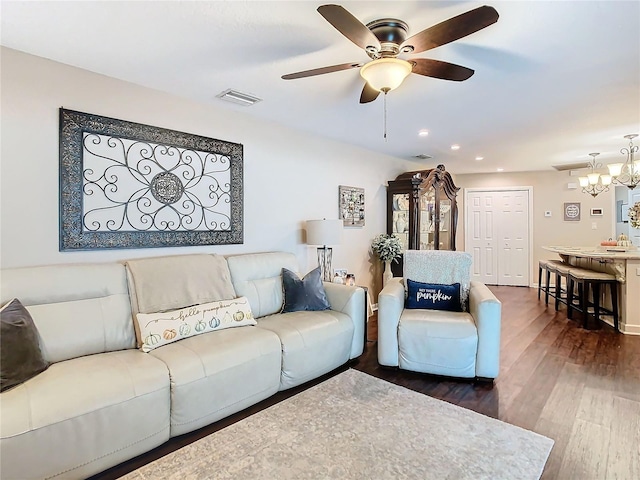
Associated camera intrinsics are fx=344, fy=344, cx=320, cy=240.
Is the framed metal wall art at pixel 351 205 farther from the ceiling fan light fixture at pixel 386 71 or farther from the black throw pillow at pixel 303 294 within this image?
the ceiling fan light fixture at pixel 386 71

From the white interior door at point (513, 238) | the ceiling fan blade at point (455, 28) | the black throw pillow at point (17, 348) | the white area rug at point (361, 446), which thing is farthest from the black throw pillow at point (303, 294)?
the white interior door at point (513, 238)

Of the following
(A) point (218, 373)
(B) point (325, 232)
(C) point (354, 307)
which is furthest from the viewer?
(B) point (325, 232)

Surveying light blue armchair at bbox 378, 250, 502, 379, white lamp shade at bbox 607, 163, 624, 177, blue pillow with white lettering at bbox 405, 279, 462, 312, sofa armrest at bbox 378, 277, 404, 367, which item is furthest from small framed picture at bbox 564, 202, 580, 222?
sofa armrest at bbox 378, 277, 404, 367

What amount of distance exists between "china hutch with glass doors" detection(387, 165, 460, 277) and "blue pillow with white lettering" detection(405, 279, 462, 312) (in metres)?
1.79

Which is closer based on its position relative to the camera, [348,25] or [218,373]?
[348,25]

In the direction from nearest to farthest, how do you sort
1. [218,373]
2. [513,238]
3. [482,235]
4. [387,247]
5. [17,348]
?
[17,348], [218,373], [387,247], [513,238], [482,235]

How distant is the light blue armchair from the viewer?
2.65 meters

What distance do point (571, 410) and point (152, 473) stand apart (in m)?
2.58

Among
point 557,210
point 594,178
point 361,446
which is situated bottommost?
point 361,446

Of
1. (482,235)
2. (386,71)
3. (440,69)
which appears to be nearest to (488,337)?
(440,69)

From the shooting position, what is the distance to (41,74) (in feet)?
7.39

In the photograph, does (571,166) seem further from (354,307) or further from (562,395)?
(354,307)

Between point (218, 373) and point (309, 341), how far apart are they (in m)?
0.76

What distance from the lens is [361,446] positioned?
1.92m
